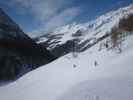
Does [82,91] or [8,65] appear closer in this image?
[82,91]

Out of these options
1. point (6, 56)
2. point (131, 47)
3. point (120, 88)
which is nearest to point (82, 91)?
point (120, 88)

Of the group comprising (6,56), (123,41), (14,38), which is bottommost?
(123,41)

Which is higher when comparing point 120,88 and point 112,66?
point 112,66

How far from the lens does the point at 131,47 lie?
428 cm

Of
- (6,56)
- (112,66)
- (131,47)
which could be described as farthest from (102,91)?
(6,56)

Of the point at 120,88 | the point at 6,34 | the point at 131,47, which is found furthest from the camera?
the point at 6,34

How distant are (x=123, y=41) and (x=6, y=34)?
72.6 ft

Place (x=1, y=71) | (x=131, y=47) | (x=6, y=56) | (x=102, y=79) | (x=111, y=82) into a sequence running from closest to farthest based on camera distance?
(x=111, y=82)
(x=102, y=79)
(x=131, y=47)
(x=1, y=71)
(x=6, y=56)

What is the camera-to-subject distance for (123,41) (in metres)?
4.94

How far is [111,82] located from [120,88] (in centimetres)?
29

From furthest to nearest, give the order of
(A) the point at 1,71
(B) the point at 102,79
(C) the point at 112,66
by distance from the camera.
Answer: (A) the point at 1,71, (C) the point at 112,66, (B) the point at 102,79

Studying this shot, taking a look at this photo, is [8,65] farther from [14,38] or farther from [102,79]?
[102,79]

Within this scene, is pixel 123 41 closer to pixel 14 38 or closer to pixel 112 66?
pixel 112 66

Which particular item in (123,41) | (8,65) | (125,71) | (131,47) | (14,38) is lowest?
(125,71)
